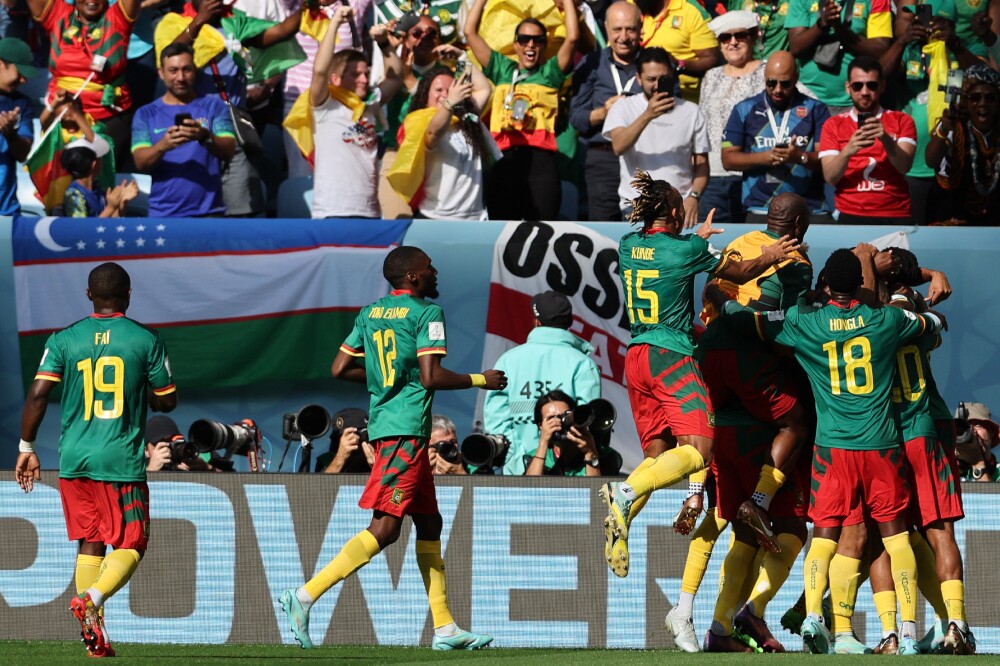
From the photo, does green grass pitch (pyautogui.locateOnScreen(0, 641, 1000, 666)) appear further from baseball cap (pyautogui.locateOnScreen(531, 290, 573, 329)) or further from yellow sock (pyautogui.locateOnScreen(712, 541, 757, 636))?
baseball cap (pyautogui.locateOnScreen(531, 290, 573, 329))

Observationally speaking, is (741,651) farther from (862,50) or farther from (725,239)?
(862,50)

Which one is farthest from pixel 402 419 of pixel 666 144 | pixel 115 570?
pixel 666 144

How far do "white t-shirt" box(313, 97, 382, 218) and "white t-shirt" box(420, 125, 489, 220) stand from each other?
1.47 feet

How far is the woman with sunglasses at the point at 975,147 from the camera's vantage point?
41.6 ft

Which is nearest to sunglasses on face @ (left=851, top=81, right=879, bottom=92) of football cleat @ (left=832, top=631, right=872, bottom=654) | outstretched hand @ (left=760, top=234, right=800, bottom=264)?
outstretched hand @ (left=760, top=234, right=800, bottom=264)

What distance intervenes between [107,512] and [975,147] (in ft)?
24.2

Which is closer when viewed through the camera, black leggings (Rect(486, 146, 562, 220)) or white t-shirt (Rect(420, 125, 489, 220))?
white t-shirt (Rect(420, 125, 489, 220))

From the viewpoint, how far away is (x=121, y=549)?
341 inches

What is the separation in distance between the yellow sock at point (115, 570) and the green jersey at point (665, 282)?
292 centimetres

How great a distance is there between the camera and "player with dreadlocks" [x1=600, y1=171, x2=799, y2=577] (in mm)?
8727

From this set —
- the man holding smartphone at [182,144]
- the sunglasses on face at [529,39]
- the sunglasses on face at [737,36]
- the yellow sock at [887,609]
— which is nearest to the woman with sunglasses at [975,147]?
the sunglasses on face at [737,36]

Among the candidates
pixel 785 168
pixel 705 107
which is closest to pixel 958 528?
pixel 785 168

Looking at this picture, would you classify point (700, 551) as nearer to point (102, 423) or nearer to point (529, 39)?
point (102, 423)

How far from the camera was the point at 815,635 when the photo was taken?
8.48m
